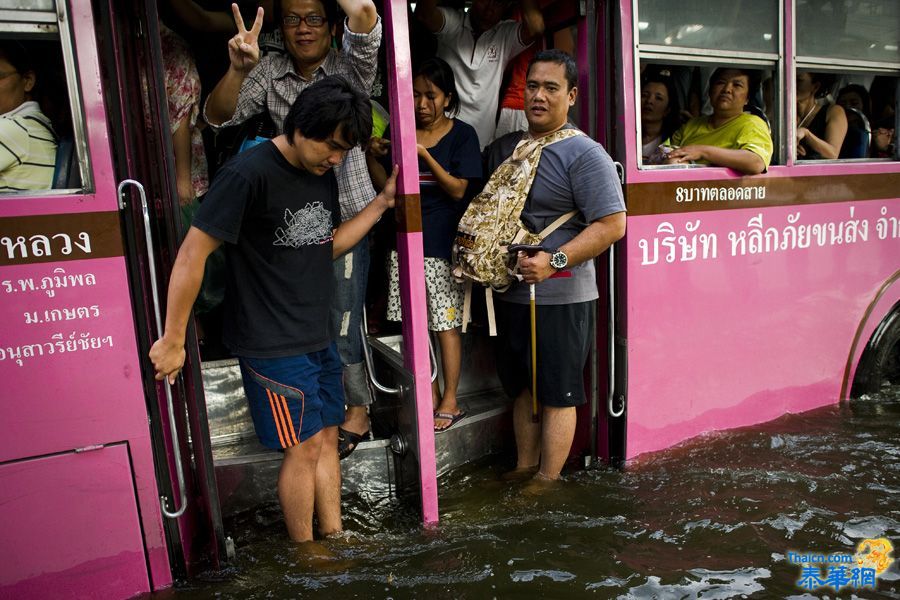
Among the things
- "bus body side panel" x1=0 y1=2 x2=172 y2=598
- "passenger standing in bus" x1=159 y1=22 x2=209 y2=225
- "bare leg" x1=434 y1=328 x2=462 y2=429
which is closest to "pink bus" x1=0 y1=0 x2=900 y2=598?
"bus body side panel" x1=0 y1=2 x2=172 y2=598

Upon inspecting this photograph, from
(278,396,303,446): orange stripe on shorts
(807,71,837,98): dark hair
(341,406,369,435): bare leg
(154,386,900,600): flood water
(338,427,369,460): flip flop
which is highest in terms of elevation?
(807,71,837,98): dark hair

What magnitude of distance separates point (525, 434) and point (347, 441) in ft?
2.85

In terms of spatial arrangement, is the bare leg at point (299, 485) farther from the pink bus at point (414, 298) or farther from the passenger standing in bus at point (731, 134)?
the passenger standing in bus at point (731, 134)

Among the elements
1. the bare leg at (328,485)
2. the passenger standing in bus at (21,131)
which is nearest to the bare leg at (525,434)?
the bare leg at (328,485)

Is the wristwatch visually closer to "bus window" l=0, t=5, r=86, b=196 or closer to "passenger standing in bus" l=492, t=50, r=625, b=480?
"passenger standing in bus" l=492, t=50, r=625, b=480

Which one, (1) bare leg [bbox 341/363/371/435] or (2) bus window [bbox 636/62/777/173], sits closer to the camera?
(1) bare leg [bbox 341/363/371/435]

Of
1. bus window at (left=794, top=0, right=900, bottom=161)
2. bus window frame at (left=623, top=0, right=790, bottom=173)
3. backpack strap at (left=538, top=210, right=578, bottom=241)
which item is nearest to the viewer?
backpack strap at (left=538, top=210, right=578, bottom=241)

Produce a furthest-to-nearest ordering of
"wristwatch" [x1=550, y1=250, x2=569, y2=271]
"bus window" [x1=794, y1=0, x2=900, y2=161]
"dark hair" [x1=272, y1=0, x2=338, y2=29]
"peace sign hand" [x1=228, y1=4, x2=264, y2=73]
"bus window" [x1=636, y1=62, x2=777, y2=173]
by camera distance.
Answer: "bus window" [x1=794, y1=0, x2=900, y2=161]
"bus window" [x1=636, y1=62, x2=777, y2=173]
"dark hair" [x1=272, y1=0, x2=338, y2=29]
"wristwatch" [x1=550, y1=250, x2=569, y2=271]
"peace sign hand" [x1=228, y1=4, x2=264, y2=73]

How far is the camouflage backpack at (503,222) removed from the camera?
2.87 m

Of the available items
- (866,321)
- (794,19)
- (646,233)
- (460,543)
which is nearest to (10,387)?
(460,543)

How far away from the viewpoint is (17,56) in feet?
6.78

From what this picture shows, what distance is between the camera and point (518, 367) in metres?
3.16

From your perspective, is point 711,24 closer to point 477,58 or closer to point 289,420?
point 477,58

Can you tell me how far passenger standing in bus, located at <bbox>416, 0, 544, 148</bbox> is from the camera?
11.0 feet
